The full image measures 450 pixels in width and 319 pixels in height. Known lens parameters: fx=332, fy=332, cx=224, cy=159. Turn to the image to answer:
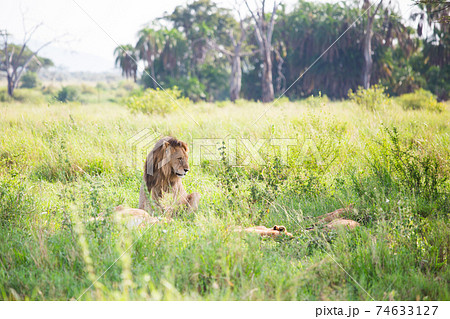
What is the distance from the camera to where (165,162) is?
3779mm

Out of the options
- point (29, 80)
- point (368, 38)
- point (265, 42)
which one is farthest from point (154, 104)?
point (368, 38)

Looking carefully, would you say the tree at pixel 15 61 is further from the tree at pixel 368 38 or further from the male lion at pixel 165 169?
the tree at pixel 368 38

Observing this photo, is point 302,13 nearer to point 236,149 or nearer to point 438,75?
point 438,75

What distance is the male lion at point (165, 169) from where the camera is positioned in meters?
3.77

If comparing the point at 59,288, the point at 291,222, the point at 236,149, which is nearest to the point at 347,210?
the point at 291,222

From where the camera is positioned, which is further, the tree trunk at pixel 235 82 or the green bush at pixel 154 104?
the tree trunk at pixel 235 82

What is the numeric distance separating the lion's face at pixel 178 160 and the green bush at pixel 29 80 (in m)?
17.5

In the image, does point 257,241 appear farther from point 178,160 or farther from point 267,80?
point 267,80

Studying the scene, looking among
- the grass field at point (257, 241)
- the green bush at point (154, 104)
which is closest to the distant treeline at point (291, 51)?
the green bush at point (154, 104)

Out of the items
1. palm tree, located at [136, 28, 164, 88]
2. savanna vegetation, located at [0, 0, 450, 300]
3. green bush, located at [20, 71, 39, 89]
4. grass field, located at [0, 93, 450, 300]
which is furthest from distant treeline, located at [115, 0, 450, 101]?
grass field, located at [0, 93, 450, 300]

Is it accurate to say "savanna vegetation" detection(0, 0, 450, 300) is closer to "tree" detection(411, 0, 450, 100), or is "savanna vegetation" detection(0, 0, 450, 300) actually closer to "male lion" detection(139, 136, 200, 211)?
"male lion" detection(139, 136, 200, 211)

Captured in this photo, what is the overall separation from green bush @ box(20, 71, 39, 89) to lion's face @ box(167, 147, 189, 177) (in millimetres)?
17545

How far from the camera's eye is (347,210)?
3.85 m

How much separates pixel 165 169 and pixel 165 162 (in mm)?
87
